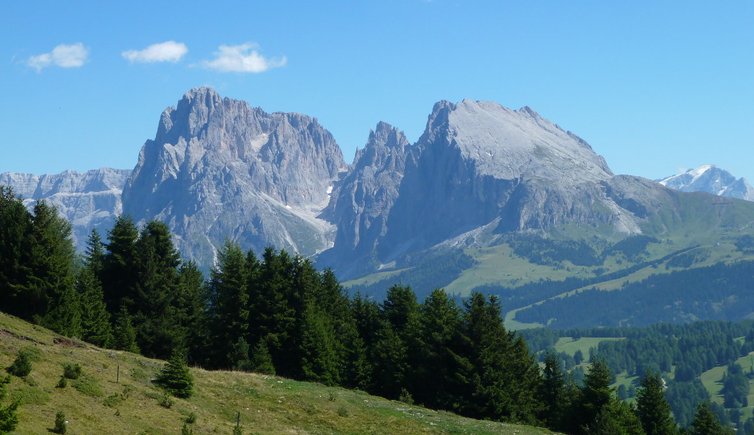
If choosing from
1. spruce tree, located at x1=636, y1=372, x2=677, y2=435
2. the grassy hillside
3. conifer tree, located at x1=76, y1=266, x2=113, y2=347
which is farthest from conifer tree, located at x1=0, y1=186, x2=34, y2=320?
spruce tree, located at x1=636, y1=372, x2=677, y2=435

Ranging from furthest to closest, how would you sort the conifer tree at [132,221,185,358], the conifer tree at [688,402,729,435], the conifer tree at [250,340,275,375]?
the conifer tree at [688,402,729,435] → the conifer tree at [132,221,185,358] → the conifer tree at [250,340,275,375]

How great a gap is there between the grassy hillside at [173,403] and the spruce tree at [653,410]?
35.4m

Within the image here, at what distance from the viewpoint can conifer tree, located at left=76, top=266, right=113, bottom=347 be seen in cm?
8062

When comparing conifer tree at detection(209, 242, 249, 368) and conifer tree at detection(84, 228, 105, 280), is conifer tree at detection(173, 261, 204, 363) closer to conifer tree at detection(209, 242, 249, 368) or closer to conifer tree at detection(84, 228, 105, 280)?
conifer tree at detection(209, 242, 249, 368)

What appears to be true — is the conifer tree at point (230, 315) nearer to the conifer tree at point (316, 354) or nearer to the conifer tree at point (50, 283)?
the conifer tree at point (316, 354)

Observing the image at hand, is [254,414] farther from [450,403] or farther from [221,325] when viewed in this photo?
[221,325]

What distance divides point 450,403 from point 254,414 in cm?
3522

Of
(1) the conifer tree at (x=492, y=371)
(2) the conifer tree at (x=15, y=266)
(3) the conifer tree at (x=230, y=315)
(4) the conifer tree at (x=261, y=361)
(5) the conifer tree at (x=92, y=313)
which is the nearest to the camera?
(2) the conifer tree at (x=15, y=266)

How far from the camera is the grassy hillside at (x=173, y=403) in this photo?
42.8 meters

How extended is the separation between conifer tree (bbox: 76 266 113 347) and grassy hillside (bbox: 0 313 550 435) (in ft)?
47.1

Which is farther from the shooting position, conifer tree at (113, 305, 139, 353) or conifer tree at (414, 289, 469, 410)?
conifer tree at (414, 289, 469, 410)

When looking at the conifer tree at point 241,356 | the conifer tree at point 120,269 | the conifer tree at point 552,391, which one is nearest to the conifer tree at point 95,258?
the conifer tree at point 120,269

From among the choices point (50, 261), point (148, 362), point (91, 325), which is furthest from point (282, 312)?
point (148, 362)

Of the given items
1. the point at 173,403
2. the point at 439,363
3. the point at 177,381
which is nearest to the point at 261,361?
the point at 439,363
